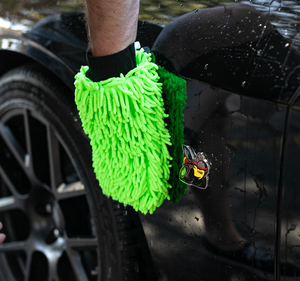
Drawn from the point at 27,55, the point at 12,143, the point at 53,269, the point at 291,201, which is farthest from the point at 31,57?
the point at 291,201

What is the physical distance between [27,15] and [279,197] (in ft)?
3.79

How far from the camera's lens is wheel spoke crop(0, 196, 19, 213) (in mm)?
Result: 1576

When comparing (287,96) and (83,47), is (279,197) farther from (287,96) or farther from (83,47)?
(83,47)

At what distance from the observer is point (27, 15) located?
1.27 metres

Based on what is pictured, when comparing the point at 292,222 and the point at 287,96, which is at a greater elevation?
the point at 287,96

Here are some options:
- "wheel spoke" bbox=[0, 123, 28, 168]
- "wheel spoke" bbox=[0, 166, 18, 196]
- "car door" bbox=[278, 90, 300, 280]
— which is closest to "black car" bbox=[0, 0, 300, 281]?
"car door" bbox=[278, 90, 300, 280]

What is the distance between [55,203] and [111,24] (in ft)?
3.07

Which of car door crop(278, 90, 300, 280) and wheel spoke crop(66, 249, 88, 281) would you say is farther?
wheel spoke crop(66, 249, 88, 281)

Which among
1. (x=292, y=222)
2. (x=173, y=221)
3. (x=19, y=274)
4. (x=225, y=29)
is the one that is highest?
(x=225, y=29)

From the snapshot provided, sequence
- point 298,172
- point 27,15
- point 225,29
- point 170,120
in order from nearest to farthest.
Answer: point 298,172 < point 225,29 < point 170,120 < point 27,15

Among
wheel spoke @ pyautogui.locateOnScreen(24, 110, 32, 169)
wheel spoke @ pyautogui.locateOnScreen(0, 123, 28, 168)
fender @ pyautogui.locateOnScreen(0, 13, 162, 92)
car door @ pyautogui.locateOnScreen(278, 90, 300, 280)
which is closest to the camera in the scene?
car door @ pyautogui.locateOnScreen(278, 90, 300, 280)

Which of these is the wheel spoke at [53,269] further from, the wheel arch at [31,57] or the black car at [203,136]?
the wheel arch at [31,57]

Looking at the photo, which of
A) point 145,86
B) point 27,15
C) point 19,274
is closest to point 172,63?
point 145,86

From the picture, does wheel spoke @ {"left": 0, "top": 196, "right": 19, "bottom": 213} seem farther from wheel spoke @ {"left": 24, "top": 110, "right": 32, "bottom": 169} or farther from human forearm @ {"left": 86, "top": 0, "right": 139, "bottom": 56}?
human forearm @ {"left": 86, "top": 0, "right": 139, "bottom": 56}
